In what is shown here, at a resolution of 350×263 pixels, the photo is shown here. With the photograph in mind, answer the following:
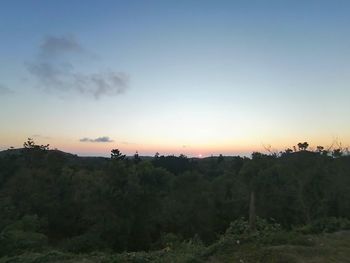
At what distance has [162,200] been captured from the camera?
1405 inches

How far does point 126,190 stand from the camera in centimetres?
3272

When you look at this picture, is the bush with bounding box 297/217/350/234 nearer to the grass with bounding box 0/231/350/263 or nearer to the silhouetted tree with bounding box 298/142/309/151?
the grass with bounding box 0/231/350/263

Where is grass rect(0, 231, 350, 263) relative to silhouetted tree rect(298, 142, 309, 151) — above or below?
below

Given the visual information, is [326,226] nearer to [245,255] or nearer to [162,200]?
[245,255]

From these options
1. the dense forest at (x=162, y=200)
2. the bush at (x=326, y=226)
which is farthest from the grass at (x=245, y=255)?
the dense forest at (x=162, y=200)

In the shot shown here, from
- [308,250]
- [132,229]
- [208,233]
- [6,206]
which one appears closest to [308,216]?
[208,233]

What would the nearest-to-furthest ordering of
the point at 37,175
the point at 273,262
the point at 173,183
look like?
the point at 273,262 → the point at 173,183 → the point at 37,175

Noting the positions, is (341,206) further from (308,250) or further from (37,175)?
(37,175)

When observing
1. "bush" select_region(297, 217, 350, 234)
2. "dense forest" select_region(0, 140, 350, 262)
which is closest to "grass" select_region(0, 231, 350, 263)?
"bush" select_region(297, 217, 350, 234)

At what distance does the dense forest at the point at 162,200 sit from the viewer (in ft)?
98.7

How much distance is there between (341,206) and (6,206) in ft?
78.6

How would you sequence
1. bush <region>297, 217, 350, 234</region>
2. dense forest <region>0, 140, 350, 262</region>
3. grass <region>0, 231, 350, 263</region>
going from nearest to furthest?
grass <region>0, 231, 350, 263</region>, bush <region>297, 217, 350, 234</region>, dense forest <region>0, 140, 350, 262</region>

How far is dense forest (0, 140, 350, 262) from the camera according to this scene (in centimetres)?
3009

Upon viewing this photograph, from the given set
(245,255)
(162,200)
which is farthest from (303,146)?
(245,255)
